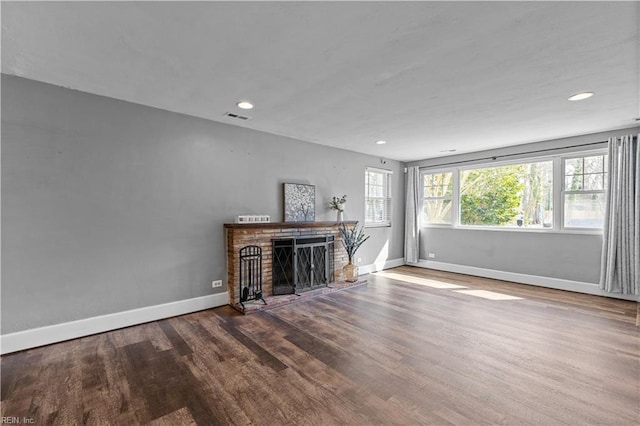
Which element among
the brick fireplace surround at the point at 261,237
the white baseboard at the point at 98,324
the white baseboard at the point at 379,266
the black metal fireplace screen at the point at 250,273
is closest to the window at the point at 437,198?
the white baseboard at the point at 379,266

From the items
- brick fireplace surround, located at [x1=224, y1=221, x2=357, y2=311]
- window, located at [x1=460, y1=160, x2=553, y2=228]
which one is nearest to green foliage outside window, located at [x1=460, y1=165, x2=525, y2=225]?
window, located at [x1=460, y1=160, x2=553, y2=228]

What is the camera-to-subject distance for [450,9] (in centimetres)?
170

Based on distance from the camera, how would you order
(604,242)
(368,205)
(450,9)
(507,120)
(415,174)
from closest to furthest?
(450,9) < (507,120) < (604,242) < (368,205) < (415,174)

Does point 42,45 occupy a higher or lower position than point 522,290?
higher

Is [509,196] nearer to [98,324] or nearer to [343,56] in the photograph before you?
[343,56]

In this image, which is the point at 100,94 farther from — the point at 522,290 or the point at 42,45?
the point at 522,290

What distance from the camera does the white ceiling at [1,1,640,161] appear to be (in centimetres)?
174

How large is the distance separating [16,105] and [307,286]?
4.03 meters

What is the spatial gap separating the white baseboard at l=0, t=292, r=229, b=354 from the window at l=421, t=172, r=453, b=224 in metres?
5.04

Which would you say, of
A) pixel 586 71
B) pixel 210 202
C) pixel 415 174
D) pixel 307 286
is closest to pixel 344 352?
pixel 307 286

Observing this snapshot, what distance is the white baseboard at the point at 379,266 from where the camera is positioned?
601 centimetres

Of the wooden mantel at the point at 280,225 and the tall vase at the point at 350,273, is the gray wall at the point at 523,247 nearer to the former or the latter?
the tall vase at the point at 350,273

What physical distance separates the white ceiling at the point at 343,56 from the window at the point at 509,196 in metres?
1.56

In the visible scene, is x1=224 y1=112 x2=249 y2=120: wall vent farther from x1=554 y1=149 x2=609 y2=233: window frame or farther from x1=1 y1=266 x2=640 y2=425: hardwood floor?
x1=554 y1=149 x2=609 y2=233: window frame
